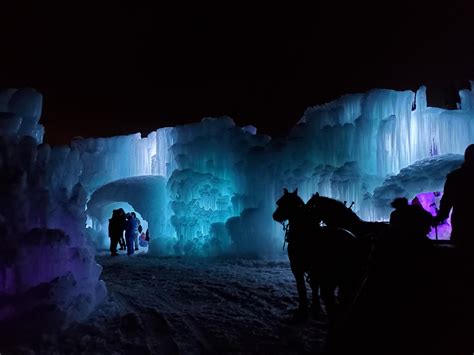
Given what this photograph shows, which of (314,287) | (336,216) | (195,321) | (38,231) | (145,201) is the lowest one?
(195,321)

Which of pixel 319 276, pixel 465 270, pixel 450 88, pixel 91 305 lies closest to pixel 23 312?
pixel 91 305

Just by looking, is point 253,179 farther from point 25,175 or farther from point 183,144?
point 25,175

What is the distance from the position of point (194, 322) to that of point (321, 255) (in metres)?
2.08

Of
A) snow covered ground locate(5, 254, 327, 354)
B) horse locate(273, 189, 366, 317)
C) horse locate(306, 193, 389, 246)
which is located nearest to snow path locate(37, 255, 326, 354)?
snow covered ground locate(5, 254, 327, 354)

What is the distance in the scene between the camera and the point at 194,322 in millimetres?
5461

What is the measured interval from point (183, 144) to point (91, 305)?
1313 cm

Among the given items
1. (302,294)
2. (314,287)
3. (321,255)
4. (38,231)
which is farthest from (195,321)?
(38,231)

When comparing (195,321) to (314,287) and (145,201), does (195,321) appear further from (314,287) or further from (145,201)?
(145,201)

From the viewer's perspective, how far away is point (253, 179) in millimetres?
16125

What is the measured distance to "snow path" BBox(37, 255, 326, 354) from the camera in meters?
4.43

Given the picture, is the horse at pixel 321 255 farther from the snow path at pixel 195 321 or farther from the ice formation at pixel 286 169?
the ice formation at pixel 286 169

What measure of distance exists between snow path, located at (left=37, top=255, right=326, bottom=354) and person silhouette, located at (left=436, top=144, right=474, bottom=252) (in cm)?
194

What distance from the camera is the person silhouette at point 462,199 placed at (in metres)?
3.85

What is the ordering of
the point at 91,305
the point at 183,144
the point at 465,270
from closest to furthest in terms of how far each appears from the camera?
the point at 465,270
the point at 91,305
the point at 183,144
